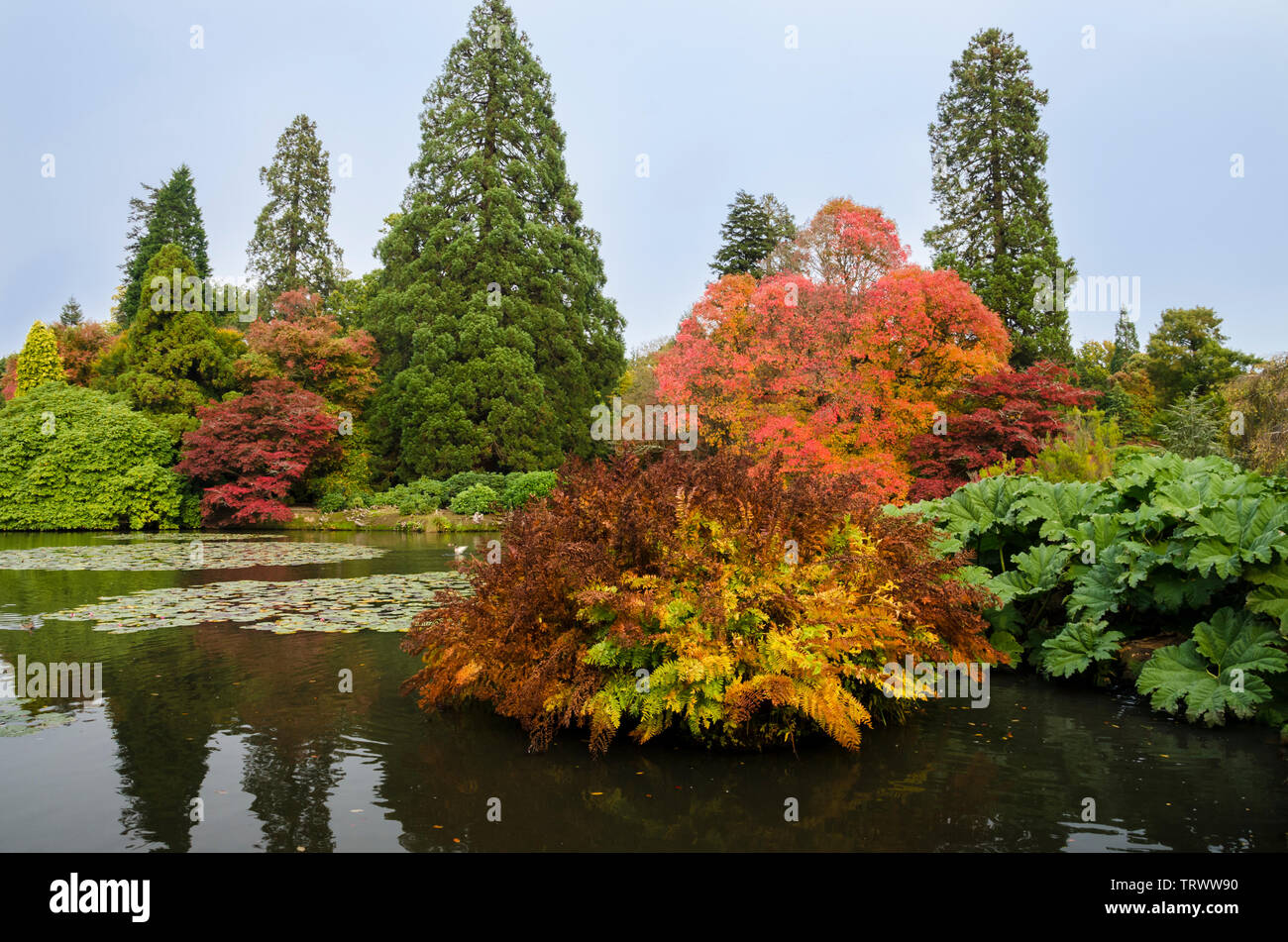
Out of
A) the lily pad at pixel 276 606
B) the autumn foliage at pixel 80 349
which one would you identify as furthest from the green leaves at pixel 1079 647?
the autumn foliage at pixel 80 349

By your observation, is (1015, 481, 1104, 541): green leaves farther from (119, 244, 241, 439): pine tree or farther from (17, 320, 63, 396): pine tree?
(17, 320, 63, 396): pine tree

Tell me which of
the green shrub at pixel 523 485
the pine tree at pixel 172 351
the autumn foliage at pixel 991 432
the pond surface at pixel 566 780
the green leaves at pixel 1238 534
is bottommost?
the pond surface at pixel 566 780

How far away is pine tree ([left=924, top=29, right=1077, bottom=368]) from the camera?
23.5 metres

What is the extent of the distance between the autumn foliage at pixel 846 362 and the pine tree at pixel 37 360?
22.3 m

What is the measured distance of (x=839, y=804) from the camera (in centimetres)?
354

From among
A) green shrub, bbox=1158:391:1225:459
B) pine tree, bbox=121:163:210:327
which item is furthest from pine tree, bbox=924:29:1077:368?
pine tree, bbox=121:163:210:327

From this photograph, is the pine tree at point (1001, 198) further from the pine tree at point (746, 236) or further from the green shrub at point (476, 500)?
the green shrub at point (476, 500)

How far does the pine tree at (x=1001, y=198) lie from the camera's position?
2352 centimetres

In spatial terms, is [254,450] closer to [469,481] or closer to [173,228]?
[469,481]

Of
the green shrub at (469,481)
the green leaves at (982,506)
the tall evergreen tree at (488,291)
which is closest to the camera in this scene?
the green leaves at (982,506)

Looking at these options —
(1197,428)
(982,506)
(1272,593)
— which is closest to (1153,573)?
(1272,593)

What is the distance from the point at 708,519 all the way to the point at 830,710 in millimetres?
1212
